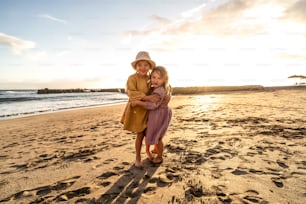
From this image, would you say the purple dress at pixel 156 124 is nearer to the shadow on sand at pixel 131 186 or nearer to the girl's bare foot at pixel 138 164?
the girl's bare foot at pixel 138 164

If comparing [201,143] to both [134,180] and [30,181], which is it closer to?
[134,180]

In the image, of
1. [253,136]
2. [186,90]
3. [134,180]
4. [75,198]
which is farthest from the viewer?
[186,90]

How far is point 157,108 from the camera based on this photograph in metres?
3.99

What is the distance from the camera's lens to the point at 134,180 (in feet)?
11.3

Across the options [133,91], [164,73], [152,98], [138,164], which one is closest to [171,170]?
[138,164]

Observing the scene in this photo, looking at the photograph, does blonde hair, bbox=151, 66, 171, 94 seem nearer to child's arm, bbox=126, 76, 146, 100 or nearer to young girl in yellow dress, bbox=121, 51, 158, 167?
young girl in yellow dress, bbox=121, 51, 158, 167

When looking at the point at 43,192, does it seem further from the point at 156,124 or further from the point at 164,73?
the point at 164,73

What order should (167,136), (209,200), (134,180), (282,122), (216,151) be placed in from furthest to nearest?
(282,122) < (167,136) < (216,151) < (134,180) < (209,200)

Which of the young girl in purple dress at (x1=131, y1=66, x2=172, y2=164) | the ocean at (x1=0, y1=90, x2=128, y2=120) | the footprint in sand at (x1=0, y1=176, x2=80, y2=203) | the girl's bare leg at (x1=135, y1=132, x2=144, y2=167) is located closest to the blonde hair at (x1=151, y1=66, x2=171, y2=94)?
the young girl in purple dress at (x1=131, y1=66, x2=172, y2=164)

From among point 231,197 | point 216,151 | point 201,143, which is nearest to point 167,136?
point 201,143

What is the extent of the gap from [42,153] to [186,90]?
42.5 meters

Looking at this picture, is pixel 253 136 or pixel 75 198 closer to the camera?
pixel 75 198

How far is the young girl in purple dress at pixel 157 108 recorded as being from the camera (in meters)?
3.88

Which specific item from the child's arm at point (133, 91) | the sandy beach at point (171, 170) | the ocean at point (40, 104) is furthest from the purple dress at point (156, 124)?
the ocean at point (40, 104)
